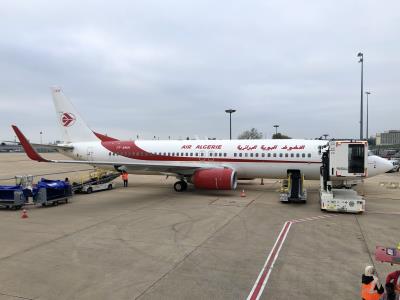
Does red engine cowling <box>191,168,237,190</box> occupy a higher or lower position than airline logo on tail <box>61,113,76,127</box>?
lower

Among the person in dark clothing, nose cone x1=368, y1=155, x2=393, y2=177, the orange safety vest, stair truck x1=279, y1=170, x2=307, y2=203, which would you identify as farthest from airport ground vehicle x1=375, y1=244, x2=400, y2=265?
nose cone x1=368, y1=155, x2=393, y2=177

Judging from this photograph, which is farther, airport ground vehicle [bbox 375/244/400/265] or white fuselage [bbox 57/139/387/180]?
white fuselage [bbox 57/139/387/180]

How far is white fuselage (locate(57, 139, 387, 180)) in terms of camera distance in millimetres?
19281

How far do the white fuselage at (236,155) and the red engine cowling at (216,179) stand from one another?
159cm

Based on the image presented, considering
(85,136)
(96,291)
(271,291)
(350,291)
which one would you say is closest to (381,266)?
(350,291)

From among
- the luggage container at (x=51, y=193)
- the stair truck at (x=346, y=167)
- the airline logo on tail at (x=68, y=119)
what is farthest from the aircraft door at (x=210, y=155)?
the airline logo on tail at (x=68, y=119)

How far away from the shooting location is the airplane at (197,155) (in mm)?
19020

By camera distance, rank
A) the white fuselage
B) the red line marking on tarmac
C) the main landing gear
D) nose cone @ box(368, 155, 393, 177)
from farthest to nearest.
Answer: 1. the main landing gear
2. the white fuselage
3. nose cone @ box(368, 155, 393, 177)
4. the red line marking on tarmac

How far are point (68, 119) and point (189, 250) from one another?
69.2 feet

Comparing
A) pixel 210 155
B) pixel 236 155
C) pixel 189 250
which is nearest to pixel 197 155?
pixel 210 155

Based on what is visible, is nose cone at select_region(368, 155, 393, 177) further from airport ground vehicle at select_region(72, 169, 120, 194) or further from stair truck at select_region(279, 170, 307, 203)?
airport ground vehicle at select_region(72, 169, 120, 194)

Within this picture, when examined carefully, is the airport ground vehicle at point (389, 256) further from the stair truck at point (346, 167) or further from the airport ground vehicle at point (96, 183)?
the airport ground vehicle at point (96, 183)

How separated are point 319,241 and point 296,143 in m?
10.3

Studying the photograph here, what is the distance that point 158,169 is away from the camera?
2034 centimetres
